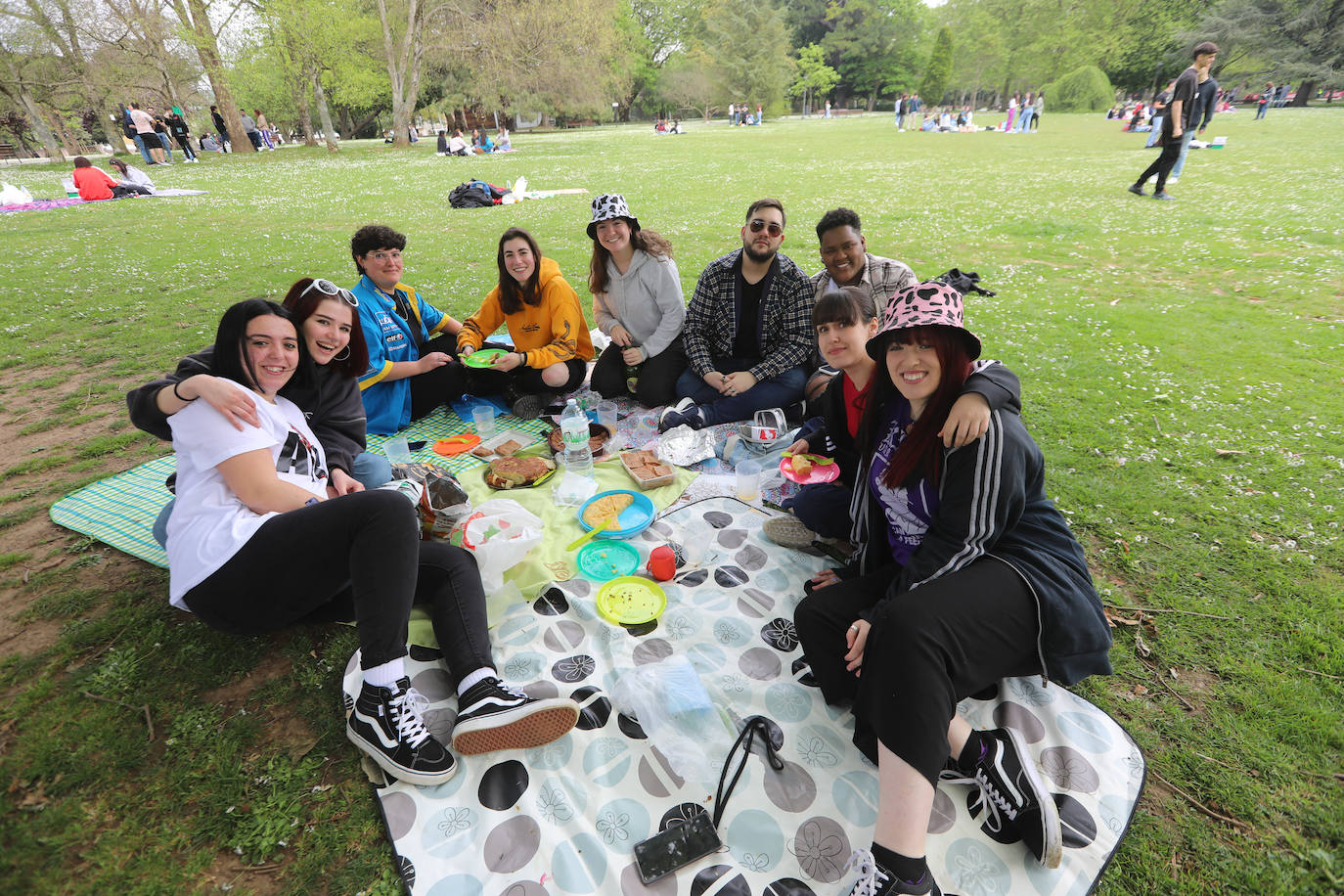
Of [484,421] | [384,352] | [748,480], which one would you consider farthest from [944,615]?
[384,352]

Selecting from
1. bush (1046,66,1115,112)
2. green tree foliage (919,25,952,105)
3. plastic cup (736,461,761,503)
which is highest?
green tree foliage (919,25,952,105)

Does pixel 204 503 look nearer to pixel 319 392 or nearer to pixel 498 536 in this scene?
pixel 319 392

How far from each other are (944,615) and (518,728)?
5.85 ft

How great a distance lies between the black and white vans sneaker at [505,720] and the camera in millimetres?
2494

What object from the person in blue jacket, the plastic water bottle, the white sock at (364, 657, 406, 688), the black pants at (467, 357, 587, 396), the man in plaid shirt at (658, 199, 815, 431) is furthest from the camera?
the black pants at (467, 357, 587, 396)

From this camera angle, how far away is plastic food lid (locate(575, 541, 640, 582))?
361cm

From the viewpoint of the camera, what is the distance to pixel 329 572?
2646mm

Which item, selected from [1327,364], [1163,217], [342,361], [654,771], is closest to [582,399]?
[342,361]

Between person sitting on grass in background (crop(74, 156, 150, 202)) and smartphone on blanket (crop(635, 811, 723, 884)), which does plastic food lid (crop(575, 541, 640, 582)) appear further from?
person sitting on grass in background (crop(74, 156, 150, 202))

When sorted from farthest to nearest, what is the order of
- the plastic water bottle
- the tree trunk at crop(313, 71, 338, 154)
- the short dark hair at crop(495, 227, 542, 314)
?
the tree trunk at crop(313, 71, 338, 154) → the short dark hair at crop(495, 227, 542, 314) → the plastic water bottle

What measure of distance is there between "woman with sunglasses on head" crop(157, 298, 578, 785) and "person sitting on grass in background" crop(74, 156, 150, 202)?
22.8m

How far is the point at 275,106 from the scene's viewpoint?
5244cm

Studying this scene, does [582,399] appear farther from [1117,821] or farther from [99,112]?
[99,112]

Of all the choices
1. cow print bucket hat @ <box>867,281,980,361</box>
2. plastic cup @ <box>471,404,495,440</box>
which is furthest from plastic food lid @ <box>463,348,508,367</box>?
cow print bucket hat @ <box>867,281,980,361</box>
